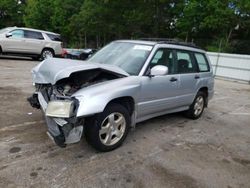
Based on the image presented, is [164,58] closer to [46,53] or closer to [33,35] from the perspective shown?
[33,35]

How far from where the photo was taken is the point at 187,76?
212 inches

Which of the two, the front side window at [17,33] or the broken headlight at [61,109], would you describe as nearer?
the broken headlight at [61,109]

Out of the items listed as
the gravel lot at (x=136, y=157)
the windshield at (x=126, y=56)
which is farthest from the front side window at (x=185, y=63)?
the gravel lot at (x=136, y=157)

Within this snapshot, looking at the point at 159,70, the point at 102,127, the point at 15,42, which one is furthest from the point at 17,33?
the point at 102,127

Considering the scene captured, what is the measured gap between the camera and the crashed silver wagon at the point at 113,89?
131 inches

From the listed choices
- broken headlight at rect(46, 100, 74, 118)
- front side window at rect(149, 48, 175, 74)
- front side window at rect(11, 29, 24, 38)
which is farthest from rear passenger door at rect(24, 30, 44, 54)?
broken headlight at rect(46, 100, 74, 118)

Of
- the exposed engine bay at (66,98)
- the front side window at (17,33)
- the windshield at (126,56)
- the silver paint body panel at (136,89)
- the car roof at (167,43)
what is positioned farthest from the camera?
the front side window at (17,33)

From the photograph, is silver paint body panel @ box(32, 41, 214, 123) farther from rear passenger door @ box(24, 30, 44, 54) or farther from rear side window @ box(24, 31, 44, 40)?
rear side window @ box(24, 31, 44, 40)

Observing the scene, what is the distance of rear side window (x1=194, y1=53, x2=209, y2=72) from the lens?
19.5 ft

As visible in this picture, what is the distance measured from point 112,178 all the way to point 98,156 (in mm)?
578

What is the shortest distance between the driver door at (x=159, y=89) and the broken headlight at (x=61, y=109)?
135cm

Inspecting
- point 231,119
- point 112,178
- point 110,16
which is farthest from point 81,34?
point 112,178

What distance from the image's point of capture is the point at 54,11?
3847cm

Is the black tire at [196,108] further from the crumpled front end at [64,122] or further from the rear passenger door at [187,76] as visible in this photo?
the crumpled front end at [64,122]
